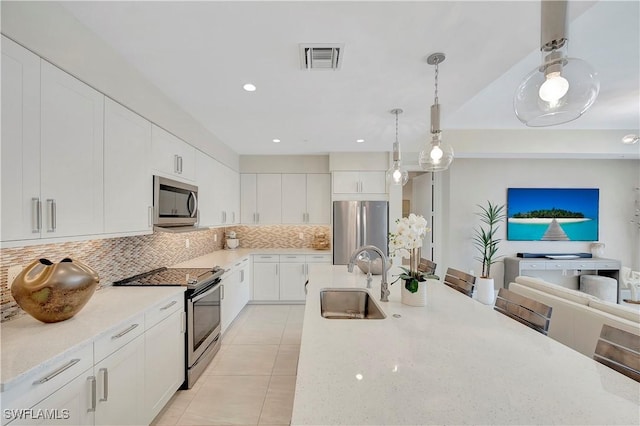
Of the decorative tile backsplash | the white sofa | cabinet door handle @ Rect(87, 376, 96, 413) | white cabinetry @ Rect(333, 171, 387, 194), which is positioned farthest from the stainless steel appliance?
the white sofa

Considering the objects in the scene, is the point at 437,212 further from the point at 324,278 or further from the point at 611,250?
the point at 324,278

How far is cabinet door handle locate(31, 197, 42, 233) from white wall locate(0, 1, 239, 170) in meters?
0.73

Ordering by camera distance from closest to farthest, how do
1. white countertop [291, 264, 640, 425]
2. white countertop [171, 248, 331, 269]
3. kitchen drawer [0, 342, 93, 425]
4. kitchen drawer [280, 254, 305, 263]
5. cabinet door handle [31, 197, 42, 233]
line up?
white countertop [291, 264, 640, 425] → kitchen drawer [0, 342, 93, 425] → cabinet door handle [31, 197, 42, 233] → white countertop [171, 248, 331, 269] → kitchen drawer [280, 254, 305, 263]

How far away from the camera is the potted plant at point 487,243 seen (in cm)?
475

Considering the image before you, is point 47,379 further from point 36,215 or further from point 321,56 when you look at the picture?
point 321,56

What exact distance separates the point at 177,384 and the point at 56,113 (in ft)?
6.97

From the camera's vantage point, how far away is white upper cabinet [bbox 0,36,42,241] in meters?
1.22

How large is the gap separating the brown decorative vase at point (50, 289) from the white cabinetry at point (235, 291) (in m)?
2.07

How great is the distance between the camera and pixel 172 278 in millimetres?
2553

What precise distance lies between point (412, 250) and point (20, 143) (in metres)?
2.14

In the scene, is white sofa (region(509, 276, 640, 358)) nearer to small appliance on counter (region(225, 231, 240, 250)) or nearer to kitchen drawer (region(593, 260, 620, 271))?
kitchen drawer (region(593, 260, 620, 271))

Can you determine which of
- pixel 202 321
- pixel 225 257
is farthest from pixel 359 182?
pixel 202 321

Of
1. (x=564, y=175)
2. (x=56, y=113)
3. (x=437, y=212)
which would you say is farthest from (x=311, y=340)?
(x=564, y=175)

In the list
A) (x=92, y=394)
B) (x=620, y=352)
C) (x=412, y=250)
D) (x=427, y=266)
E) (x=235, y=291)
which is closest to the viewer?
(x=620, y=352)
